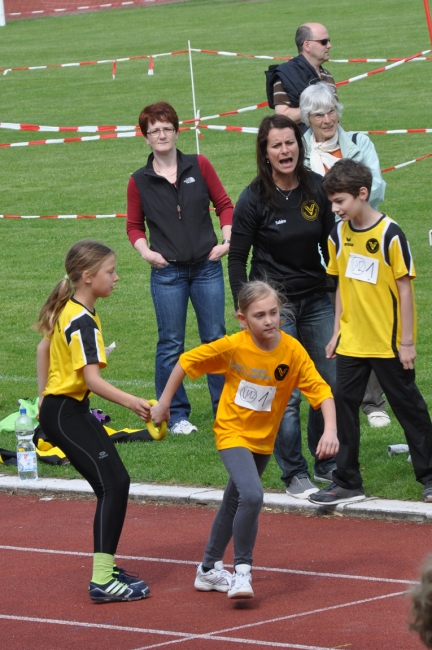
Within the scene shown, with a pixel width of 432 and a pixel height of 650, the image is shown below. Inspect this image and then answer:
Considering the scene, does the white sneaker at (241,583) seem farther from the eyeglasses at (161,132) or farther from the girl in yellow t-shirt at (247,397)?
the eyeglasses at (161,132)

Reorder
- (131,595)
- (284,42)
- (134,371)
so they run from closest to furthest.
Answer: (131,595) < (134,371) < (284,42)

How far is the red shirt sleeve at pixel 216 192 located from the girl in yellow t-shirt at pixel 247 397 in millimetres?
3223

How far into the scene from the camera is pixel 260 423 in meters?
6.27

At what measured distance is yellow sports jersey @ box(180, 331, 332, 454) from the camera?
20.3 feet

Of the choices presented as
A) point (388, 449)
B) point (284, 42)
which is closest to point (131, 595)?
point (388, 449)

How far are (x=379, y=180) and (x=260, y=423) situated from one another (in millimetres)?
2555

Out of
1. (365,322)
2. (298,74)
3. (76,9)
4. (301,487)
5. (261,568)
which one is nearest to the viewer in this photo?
(261,568)

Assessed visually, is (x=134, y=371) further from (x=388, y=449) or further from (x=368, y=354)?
(x=368, y=354)

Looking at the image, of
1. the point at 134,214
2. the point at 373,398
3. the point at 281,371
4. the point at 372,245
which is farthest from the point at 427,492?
the point at 134,214

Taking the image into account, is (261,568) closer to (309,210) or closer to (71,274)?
(71,274)

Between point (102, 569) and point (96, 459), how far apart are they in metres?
0.55

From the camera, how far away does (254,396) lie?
621 cm

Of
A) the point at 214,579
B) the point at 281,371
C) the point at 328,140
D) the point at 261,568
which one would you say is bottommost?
the point at 261,568

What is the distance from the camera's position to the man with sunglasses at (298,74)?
376 inches
